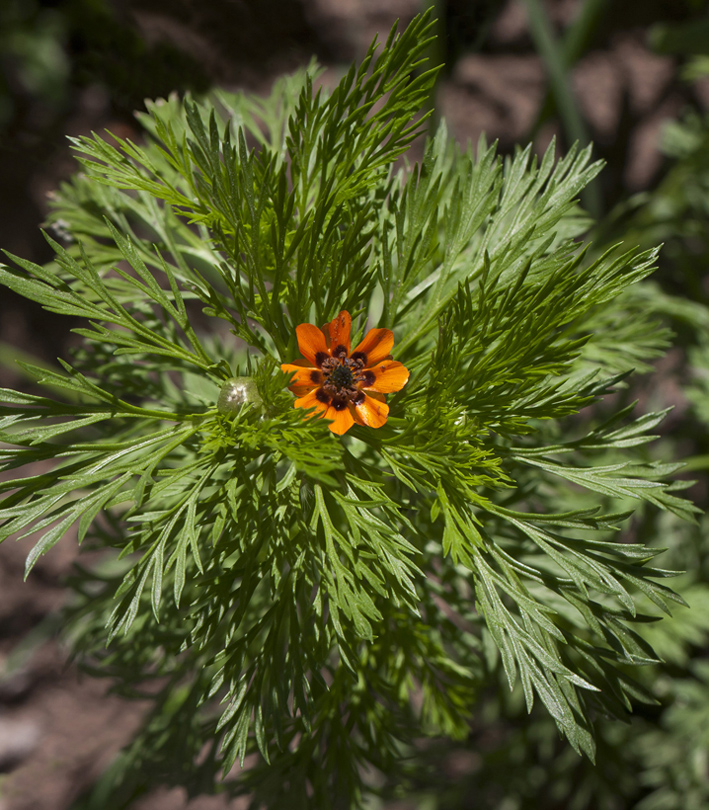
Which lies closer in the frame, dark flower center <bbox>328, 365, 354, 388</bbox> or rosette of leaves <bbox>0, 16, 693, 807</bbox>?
rosette of leaves <bbox>0, 16, 693, 807</bbox>

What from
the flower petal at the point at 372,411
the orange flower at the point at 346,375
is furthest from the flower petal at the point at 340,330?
the flower petal at the point at 372,411

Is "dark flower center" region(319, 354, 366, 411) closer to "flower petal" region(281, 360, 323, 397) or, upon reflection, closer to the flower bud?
"flower petal" region(281, 360, 323, 397)

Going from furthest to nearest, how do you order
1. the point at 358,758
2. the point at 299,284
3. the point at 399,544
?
the point at 358,758 → the point at 299,284 → the point at 399,544

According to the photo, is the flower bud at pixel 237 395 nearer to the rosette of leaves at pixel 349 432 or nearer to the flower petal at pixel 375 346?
the rosette of leaves at pixel 349 432

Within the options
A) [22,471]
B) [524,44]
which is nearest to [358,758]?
[22,471]

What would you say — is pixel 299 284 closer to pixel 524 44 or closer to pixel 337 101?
pixel 337 101

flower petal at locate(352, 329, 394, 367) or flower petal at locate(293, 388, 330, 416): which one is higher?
flower petal at locate(352, 329, 394, 367)

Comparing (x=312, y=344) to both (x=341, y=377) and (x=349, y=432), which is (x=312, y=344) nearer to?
(x=341, y=377)

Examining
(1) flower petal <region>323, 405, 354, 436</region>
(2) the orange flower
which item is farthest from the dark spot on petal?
(1) flower petal <region>323, 405, 354, 436</region>
